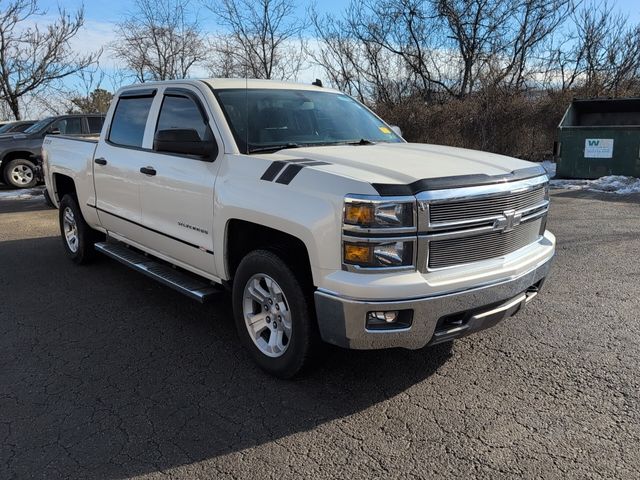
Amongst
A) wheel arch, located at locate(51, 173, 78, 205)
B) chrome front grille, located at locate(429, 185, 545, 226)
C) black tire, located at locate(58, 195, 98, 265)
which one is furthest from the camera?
wheel arch, located at locate(51, 173, 78, 205)

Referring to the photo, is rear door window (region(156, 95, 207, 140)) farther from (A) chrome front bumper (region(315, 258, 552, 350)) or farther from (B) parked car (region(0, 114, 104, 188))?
(B) parked car (region(0, 114, 104, 188))

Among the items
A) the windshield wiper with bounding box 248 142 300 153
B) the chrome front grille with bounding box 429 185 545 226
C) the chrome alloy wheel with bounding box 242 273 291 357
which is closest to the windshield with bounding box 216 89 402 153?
the windshield wiper with bounding box 248 142 300 153

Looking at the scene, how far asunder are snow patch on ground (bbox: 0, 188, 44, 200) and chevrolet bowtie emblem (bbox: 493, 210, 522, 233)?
40.6ft

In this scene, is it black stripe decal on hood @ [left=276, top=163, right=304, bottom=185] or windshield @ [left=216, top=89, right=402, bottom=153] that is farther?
windshield @ [left=216, top=89, right=402, bottom=153]

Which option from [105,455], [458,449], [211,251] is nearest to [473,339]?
[458,449]

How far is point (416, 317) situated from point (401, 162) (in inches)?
40.8

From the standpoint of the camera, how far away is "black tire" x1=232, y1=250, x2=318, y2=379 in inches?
124

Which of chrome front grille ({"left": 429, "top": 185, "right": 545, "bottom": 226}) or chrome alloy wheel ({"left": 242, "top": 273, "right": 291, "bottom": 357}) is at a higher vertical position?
chrome front grille ({"left": 429, "top": 185, "right": 545, "bottom": 226})

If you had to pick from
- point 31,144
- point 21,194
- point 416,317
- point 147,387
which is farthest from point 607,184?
point 31,144

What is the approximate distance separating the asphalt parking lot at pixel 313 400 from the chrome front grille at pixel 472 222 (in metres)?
0.88

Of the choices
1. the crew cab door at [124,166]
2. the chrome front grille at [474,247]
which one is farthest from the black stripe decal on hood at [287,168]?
the crew cab door at [124,166]

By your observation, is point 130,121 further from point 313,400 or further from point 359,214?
point 313,400

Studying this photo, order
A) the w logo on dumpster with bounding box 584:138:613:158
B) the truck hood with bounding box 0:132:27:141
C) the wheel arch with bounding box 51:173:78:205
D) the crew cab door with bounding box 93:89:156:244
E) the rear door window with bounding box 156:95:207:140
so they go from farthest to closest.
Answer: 1. the truck hood with bounding box 0:132:27:141
2. the w logo on dumpster with bounding box 584:138:613:158
3. the wheel arch with bounding box 51:173:78:205
4. the crew cab door with bounding box 93:89:156:244
5. the rear door window with bounding box 156:95:207:140

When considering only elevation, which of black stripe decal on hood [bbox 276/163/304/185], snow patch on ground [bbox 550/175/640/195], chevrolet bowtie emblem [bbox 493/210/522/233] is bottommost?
snow patch on ground [bbox 550/175/640/195]
